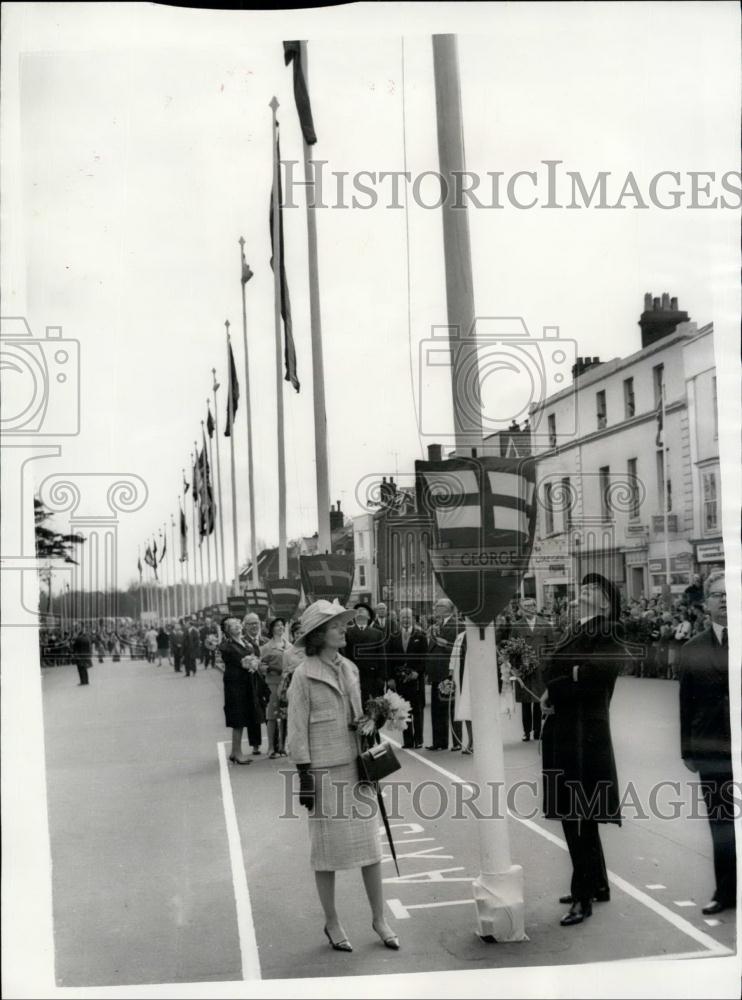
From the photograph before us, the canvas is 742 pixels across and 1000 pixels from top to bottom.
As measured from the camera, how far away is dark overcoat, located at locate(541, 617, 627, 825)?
410 centimetres

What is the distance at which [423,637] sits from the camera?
4074 mm

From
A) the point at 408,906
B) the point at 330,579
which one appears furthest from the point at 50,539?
the point at 408,906

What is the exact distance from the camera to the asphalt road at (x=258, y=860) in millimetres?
3984

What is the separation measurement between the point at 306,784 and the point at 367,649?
598 millimetres

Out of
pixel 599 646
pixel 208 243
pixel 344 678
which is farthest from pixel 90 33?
pixel 599 646

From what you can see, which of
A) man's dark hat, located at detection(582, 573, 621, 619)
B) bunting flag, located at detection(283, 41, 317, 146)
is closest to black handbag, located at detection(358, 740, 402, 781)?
man's dark hat, located at detection(582, 573, 621, 619)

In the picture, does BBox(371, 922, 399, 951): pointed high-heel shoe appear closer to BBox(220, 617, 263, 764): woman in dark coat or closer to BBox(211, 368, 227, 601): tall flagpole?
BBox(220, 617, 263, 764): woman in dark coat

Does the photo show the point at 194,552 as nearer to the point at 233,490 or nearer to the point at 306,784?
the point at 233,490

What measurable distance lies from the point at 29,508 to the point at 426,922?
2.35 metres

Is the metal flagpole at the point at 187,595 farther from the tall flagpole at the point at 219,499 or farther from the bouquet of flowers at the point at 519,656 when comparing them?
the bouquet of flowers at the point at 519,656

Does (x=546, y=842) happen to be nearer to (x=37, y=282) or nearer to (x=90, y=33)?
(x=37, y=282)

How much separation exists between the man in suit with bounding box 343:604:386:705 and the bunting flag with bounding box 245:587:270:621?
366 millimetres

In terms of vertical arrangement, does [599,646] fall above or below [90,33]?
below

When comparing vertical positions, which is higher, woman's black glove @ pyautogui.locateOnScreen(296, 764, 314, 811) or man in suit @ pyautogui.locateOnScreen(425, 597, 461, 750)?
man in suit @ pyautogui.locateOnScreen(425, 597, 461, 750)
